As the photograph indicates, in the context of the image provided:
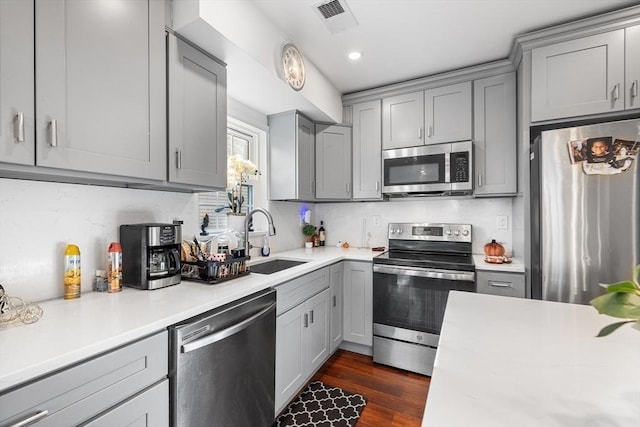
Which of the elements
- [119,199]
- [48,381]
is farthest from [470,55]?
[48,381]

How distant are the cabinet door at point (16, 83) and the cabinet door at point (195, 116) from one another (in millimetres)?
525

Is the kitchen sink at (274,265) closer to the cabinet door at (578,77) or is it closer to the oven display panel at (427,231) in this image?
the oven display panel at (427,231)

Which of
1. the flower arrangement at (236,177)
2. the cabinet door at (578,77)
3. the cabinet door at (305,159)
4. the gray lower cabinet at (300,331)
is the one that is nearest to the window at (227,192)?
the flower arrangement at (236,177)

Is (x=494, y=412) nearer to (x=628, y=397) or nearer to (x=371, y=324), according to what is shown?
(x=628, y=397)

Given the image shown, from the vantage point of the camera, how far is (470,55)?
91.1 inches

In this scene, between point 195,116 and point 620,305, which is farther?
point 195,116

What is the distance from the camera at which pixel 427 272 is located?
2236 mm

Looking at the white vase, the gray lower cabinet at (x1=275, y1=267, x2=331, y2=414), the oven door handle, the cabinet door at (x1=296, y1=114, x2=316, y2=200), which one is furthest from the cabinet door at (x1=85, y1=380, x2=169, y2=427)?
the cabinet door at (x1=296, y1=114, x2=316, y2=200)

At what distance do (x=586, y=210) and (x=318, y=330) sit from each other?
76.0 inches

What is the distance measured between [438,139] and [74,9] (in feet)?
8.24

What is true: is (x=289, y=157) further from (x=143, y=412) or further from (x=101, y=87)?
(x=143, y=412)

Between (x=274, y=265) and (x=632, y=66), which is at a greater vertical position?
(x=632, y=66)

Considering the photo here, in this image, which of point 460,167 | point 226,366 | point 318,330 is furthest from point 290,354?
point 460,167

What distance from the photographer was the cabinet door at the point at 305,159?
8.69 ft
